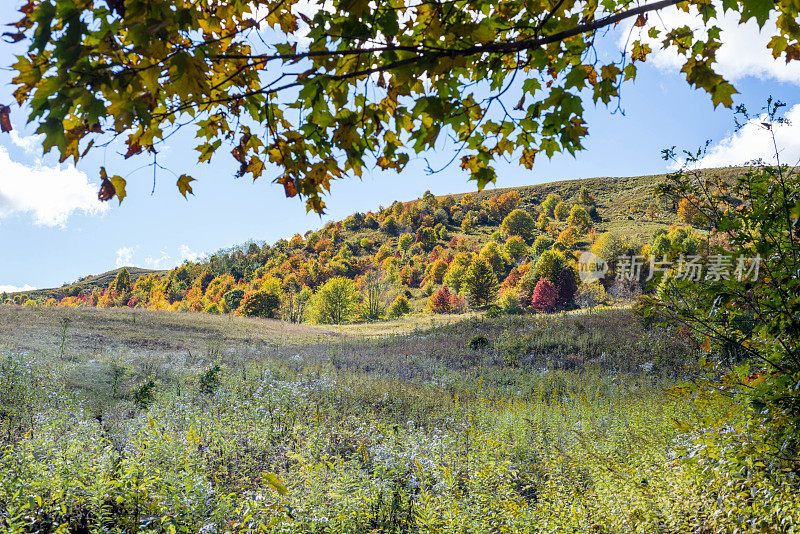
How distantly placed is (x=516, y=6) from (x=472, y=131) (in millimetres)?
736

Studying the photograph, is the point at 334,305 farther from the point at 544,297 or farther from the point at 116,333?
the point at 116,333

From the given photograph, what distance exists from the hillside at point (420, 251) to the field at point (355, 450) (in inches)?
1461

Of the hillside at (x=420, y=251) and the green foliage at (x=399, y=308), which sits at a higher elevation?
the hillside at (x=420, y=251)

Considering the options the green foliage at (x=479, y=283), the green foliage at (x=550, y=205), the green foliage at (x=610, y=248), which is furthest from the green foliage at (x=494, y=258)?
the green foliage at (x=550, y=205)

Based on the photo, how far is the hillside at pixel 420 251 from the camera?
55188 mm

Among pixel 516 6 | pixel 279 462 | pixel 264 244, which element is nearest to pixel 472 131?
pixel 516 6

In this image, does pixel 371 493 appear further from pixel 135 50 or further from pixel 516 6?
pixel 516 6

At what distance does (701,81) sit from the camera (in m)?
2.13

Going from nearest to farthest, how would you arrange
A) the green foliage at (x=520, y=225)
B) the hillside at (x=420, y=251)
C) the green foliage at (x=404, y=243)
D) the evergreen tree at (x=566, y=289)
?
the evergreen tree at (x=566, y=289) < the hillside at (x=420, y=251) < the green foliage at (x=520, y=225) < the green foliage at (x=404, y=243)

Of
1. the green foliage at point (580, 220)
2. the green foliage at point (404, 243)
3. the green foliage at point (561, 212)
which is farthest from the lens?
the green foliage at point (404, 243)

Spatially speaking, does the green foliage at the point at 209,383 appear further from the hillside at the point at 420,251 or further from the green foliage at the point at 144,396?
the hillside at the point at 420,251

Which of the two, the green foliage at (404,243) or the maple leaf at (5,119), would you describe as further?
the green foliage at (404,243)

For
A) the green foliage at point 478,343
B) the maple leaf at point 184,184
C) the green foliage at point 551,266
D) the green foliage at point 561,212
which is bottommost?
the green foliage at point 478,343

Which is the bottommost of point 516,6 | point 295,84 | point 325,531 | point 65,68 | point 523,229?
point 325,531
